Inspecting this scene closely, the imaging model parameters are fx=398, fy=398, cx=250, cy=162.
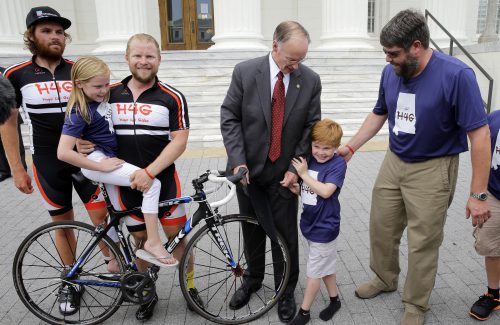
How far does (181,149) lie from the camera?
2576mm

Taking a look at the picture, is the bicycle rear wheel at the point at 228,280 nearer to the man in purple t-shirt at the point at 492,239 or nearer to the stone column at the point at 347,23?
the man in purple t-shirt at the point at 492,239

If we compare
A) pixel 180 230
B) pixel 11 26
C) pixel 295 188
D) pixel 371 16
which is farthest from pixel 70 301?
pixel 371 16

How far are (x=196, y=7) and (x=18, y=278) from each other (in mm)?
12028

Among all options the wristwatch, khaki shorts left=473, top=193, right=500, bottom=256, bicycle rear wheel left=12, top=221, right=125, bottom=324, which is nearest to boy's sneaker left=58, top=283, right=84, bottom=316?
bicycle rear wheel left=12, top=221, right=125, bottom=324

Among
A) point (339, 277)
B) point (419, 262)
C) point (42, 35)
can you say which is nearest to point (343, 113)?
point (339, 277)

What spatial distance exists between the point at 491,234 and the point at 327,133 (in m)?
1.34

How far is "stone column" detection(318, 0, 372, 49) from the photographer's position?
10711 millimetres

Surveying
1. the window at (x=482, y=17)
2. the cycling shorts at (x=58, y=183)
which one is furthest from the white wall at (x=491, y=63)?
the cycling shorts at (x=58, y=183)

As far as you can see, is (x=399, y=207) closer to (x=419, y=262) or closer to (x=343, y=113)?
(x=419, y=262)

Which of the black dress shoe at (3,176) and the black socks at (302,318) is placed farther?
the black dress shoe at (3,176)

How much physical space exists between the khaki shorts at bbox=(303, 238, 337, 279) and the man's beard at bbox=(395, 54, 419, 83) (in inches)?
44.8

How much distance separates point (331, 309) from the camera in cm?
282

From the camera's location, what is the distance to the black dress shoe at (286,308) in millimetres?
2805

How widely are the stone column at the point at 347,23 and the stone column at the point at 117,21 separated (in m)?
5.09
